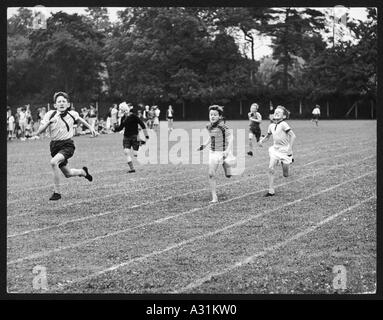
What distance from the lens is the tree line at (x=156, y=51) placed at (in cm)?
689

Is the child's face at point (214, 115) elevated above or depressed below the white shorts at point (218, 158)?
above

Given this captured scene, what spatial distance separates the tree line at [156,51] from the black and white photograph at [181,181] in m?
0.03

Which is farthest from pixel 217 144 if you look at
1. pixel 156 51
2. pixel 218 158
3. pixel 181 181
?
pixel 181 181

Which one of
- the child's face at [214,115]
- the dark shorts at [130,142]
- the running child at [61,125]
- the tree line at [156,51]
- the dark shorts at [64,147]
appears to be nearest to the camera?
the tree line at [156,51]

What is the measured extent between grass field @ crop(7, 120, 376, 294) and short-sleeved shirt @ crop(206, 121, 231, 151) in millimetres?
563

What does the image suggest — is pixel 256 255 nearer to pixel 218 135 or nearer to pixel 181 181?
pixel 218 135

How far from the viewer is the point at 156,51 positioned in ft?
28.7

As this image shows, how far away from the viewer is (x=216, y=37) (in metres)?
10.2

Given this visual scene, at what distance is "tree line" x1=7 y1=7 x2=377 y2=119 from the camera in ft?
22.6

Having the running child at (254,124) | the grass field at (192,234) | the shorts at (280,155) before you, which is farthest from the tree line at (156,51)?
the running child at (254,124)

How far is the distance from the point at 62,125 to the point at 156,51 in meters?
1.62

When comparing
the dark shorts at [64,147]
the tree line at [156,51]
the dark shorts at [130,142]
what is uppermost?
the tree line at [156,51]

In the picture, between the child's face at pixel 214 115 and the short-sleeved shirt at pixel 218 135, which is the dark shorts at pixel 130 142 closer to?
the short-sleeved shirt at pixel 218 135

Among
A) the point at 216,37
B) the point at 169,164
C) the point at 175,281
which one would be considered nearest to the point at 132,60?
the point at 216,37
